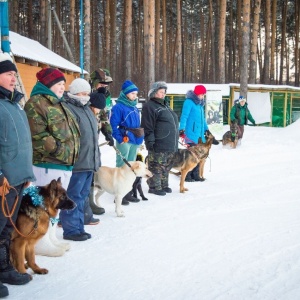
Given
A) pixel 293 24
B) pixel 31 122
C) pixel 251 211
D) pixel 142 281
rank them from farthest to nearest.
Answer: pixel 293 24
pixel 251 211
pixel 31 122
pixel 142 281

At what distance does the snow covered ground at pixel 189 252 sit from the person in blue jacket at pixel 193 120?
4.03 ft

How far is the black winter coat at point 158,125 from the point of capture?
6602mm

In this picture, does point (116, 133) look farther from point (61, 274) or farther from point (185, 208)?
point (61, 274)

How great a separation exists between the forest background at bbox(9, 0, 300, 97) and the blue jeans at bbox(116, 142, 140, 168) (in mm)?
9530

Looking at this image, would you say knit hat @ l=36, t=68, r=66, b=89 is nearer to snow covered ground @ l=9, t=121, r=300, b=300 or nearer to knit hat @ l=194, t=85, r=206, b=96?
snow covered ground @ l=9, t=121, r=300, b=300

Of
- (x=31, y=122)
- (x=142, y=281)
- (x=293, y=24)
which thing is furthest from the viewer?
(x=293, y=24)

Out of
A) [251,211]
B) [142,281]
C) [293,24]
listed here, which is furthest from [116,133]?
[293,24]

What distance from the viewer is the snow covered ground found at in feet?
9.88

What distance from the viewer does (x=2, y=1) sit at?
250 inches

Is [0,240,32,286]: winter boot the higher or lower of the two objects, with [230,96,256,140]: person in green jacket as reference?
lower

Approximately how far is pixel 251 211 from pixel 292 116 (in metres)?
14.3

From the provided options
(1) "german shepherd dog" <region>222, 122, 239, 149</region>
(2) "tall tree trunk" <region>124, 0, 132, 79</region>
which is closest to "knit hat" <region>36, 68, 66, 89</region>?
(1) "german shepherd dog" <region>222, 122, 239, 149</region>

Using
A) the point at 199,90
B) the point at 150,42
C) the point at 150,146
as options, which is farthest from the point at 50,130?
the point at 150,42

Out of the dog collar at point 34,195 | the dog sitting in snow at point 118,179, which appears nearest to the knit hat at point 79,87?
the dog collar at point 34,195
